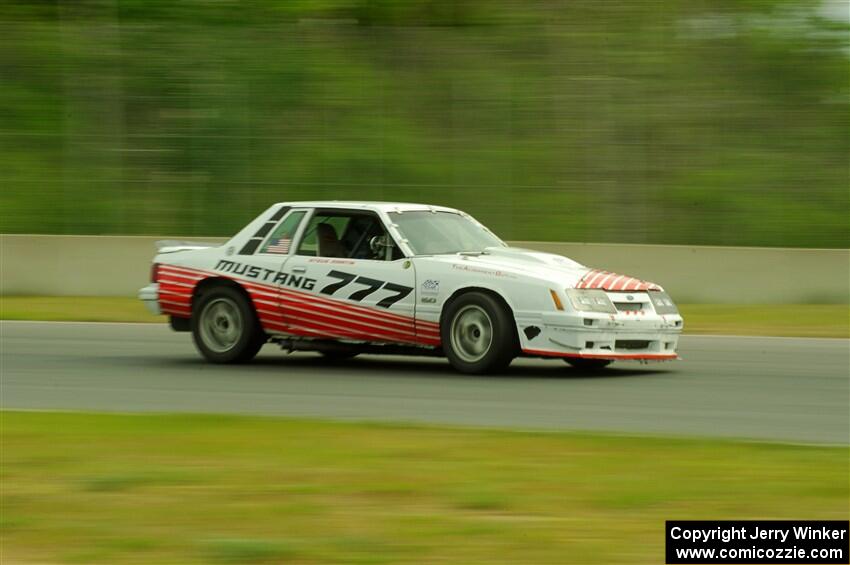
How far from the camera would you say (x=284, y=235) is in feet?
41.6

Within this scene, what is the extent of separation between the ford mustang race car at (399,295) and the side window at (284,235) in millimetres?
13

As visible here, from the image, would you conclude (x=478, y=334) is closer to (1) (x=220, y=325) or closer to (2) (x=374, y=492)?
(1) (x=220, y=325)

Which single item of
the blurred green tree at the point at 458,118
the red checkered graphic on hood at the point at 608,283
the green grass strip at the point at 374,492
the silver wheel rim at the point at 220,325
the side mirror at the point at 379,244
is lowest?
the green grass strip at the point at 374,492

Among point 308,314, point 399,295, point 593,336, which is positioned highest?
point 399,295

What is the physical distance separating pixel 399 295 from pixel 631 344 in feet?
6.60

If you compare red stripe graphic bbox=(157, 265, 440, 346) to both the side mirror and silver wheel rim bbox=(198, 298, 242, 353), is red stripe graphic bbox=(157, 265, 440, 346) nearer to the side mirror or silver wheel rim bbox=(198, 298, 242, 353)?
silver wheel rim bbox=(198, 298, 242, 353)

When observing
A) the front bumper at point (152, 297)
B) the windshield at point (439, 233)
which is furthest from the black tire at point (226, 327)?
the windshield at point (439, 233)

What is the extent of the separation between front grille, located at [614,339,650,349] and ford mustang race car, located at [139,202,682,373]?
12 mm

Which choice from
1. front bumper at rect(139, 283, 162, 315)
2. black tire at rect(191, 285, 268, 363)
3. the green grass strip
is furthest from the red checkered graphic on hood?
front bumper at rect(139, 283, 162, 315)

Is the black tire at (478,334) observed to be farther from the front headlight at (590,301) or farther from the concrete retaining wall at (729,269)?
the concrete retaining wall at (729,269)

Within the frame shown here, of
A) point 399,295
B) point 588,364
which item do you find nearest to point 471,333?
point 399,295

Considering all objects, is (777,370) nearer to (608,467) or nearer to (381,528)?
(608,467)

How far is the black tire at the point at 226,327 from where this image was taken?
12.6 metres

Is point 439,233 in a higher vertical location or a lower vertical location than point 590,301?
higher
